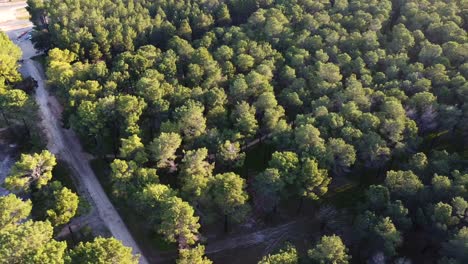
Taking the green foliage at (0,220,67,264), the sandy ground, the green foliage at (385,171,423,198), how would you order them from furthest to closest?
the sandy ground < the green foliage at (385,171,423,198) < the green foliage at (0,220,67,264)

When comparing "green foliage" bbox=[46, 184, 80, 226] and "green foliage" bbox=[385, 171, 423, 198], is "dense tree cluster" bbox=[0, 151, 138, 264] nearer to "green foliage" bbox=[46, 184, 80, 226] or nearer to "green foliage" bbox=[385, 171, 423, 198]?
"green foliage" bbox=[46, 184, 80, 226]

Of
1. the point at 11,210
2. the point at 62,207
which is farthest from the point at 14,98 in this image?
the point at 62,207

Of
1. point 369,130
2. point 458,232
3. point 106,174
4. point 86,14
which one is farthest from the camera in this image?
point 86,14

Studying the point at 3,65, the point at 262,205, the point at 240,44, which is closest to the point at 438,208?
the point at 262,205

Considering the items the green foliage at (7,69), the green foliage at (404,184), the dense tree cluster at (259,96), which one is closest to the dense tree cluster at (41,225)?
the dense tree cluster at (259,96)

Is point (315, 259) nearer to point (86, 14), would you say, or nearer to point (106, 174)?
point (106, 174)

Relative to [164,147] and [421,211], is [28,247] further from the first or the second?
[421,211]

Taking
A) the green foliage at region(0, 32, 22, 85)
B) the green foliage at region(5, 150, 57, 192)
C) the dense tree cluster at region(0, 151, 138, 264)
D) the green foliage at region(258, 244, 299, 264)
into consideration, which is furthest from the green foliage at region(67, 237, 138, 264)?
the green foliage at region(0, 32, 22, 85)
